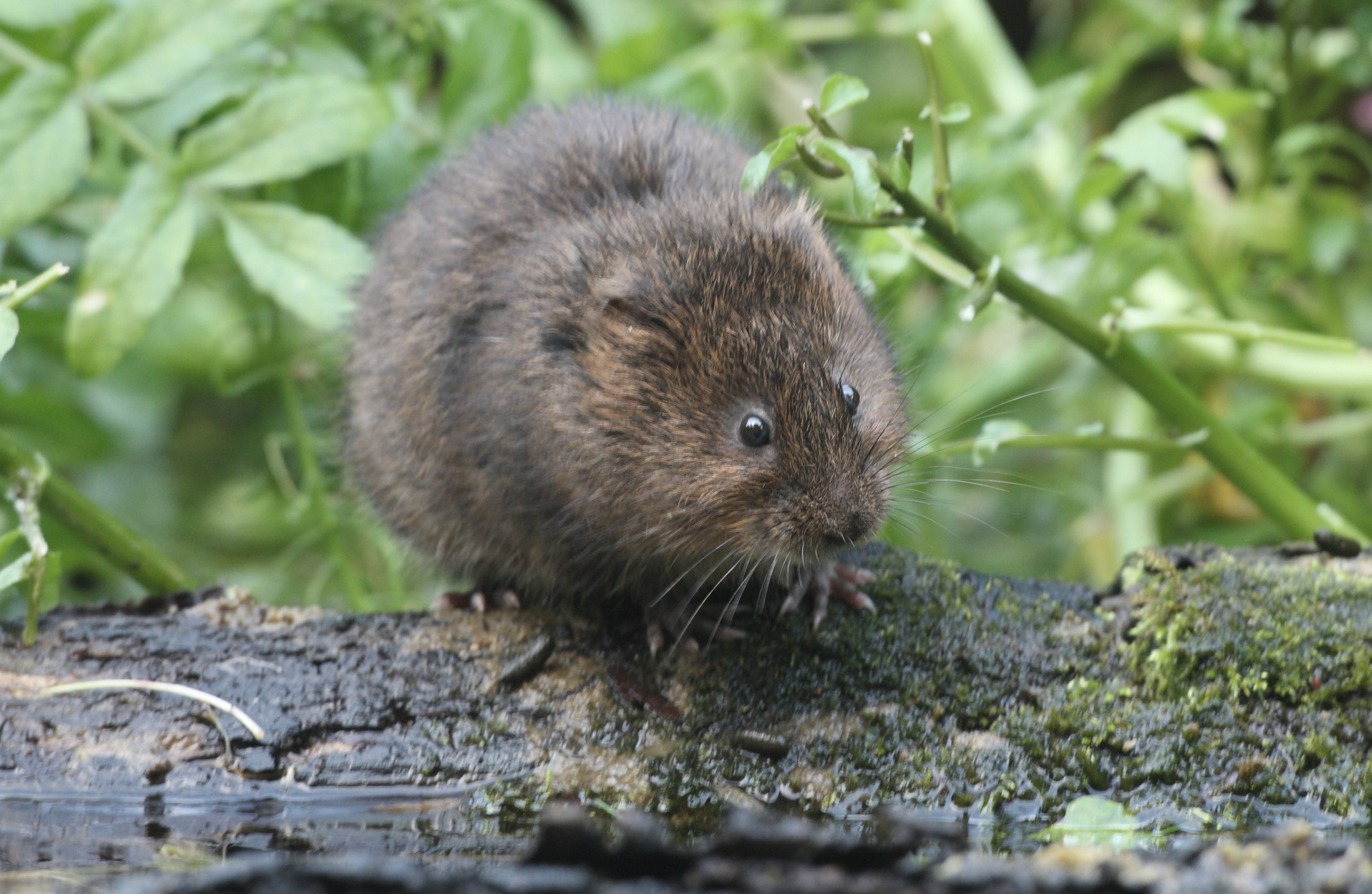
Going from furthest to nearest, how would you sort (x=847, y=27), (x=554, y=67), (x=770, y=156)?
(x=554, y=67), (x=847, y=27), (x=770, y=156)

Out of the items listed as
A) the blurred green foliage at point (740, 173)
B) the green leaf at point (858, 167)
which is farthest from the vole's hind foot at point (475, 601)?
the green leaf at point (858, 167)

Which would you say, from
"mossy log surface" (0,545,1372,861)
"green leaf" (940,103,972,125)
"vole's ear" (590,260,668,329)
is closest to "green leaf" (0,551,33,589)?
"mossy log surface" (0,545,1372,861)

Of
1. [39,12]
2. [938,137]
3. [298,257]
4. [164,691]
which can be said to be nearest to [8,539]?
[164,691]

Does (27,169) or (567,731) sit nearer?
(567,731)

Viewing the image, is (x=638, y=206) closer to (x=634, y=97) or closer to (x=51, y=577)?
(x=634, y=97)

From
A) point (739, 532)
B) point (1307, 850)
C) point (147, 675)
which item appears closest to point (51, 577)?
point (147, 675)

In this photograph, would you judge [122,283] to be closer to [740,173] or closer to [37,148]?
[37,148]

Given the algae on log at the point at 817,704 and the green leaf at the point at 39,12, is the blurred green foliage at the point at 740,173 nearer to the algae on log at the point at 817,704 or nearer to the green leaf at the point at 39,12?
the green leaf at the point at 39,12
